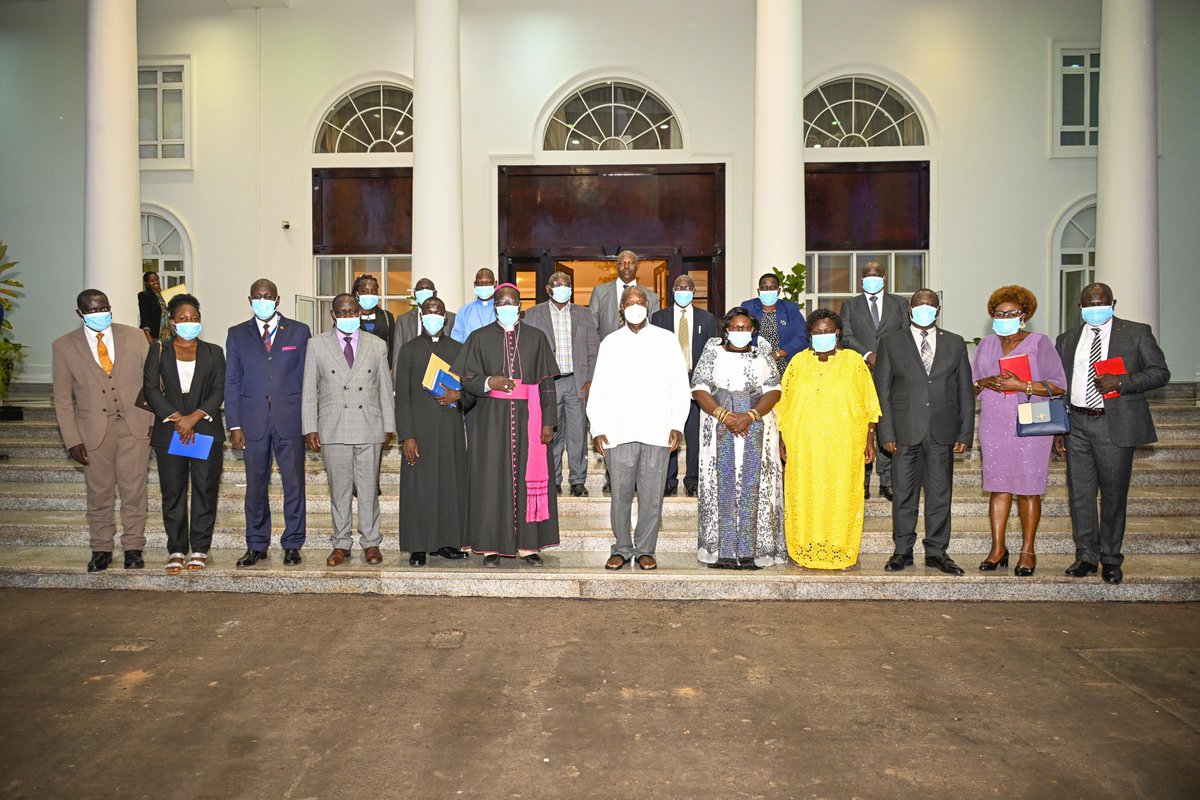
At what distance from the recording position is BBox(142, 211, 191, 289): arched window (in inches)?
576

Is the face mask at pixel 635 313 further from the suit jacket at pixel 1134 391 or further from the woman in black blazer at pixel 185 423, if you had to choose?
the suit jacket at pixel 1134 391

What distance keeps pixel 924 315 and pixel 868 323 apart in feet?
5.33

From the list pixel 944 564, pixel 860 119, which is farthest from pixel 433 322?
pixel 860 119

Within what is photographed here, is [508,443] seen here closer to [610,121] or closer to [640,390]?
[640,390]

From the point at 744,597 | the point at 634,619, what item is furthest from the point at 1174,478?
the point at 634,619

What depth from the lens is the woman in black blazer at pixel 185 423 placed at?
7039mm

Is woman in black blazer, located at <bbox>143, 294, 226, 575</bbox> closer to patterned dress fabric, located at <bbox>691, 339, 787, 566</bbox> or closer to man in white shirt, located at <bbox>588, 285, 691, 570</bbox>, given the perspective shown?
man in white shirt, located at <bbox>588, 285, 691, 570</bbox>

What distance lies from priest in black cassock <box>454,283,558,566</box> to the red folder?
4.06m

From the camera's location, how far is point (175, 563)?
715 cm

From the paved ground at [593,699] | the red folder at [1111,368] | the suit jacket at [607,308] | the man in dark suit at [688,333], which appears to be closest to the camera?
the paved ground at [593,699]

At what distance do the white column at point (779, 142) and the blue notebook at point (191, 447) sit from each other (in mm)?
6869

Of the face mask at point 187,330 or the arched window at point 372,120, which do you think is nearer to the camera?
the face mask at point 187,330

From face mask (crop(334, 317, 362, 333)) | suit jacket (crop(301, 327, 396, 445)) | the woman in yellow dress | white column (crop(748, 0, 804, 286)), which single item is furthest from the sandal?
white column (crop(748, 0, 804, 286))

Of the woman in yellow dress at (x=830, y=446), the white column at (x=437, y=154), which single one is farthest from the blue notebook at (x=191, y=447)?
the white column at (x=437, y=154)
